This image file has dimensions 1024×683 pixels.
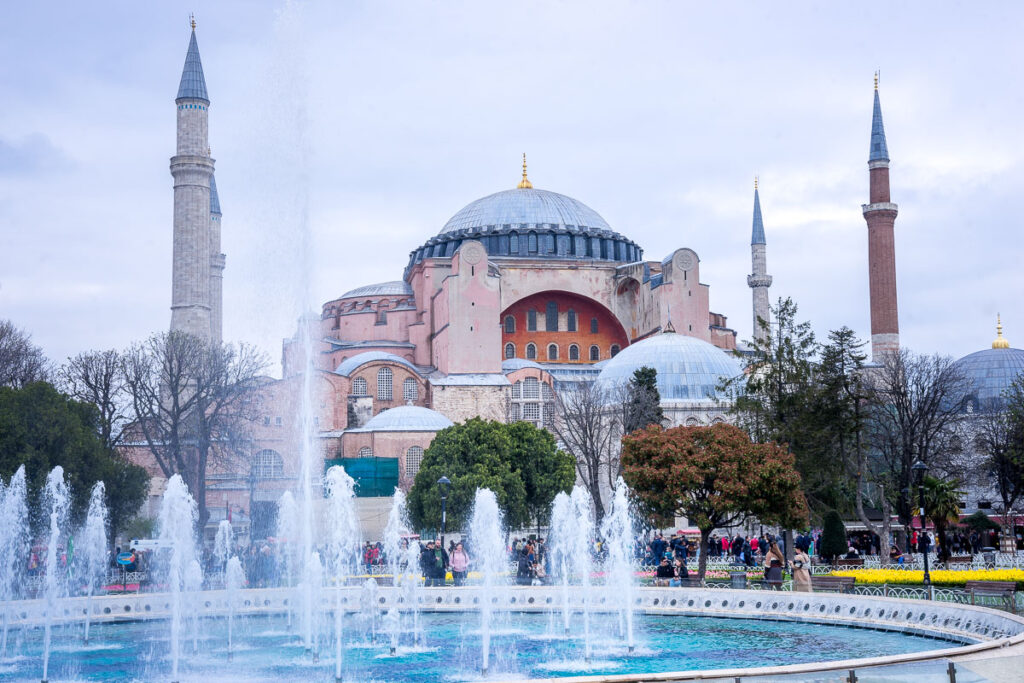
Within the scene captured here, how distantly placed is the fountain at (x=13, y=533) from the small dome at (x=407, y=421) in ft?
44.5

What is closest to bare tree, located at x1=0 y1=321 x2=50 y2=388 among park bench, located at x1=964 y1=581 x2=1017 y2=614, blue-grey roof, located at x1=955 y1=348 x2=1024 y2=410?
park bench, located at x1=964 y1=581 x2=1017 y2=614

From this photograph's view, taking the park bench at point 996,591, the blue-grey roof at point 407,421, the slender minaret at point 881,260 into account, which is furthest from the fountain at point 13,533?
the slender minaret at point 881,260

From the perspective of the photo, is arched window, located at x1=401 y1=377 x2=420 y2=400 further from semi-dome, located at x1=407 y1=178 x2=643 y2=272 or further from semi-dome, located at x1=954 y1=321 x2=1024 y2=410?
semi-dome, located at x1=954 y1=321 x2=1024 y2=410

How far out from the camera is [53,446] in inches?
900

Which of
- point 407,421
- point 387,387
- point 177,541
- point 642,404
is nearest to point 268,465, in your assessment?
point 407,421

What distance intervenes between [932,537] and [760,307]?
21224 mm

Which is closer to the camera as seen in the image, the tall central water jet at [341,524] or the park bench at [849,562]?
the tall central water jet at [341,524]

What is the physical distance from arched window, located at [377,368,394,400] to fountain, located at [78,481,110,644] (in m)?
15.4

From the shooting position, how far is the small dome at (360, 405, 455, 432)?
113ft

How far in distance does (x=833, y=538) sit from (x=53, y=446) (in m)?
15.2

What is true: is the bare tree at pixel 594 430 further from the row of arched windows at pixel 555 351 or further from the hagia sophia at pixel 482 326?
the row of arched windows at pixel 555 351

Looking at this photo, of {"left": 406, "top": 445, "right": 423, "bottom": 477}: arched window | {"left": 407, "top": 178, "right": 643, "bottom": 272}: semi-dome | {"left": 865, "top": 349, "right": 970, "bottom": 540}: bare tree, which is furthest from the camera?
{"left": 407, "top": 178, "right": 643, "bottom": 272}: semi-dome

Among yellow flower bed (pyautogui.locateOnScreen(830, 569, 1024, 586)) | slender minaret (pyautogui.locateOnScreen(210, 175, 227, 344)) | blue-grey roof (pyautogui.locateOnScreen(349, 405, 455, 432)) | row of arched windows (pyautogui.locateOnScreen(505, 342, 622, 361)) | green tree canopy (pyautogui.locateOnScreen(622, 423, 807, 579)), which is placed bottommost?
yellow flower bed (pyautogui.locateOnScreen(830, 569, 1024, 586))

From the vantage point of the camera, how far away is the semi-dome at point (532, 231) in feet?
148
